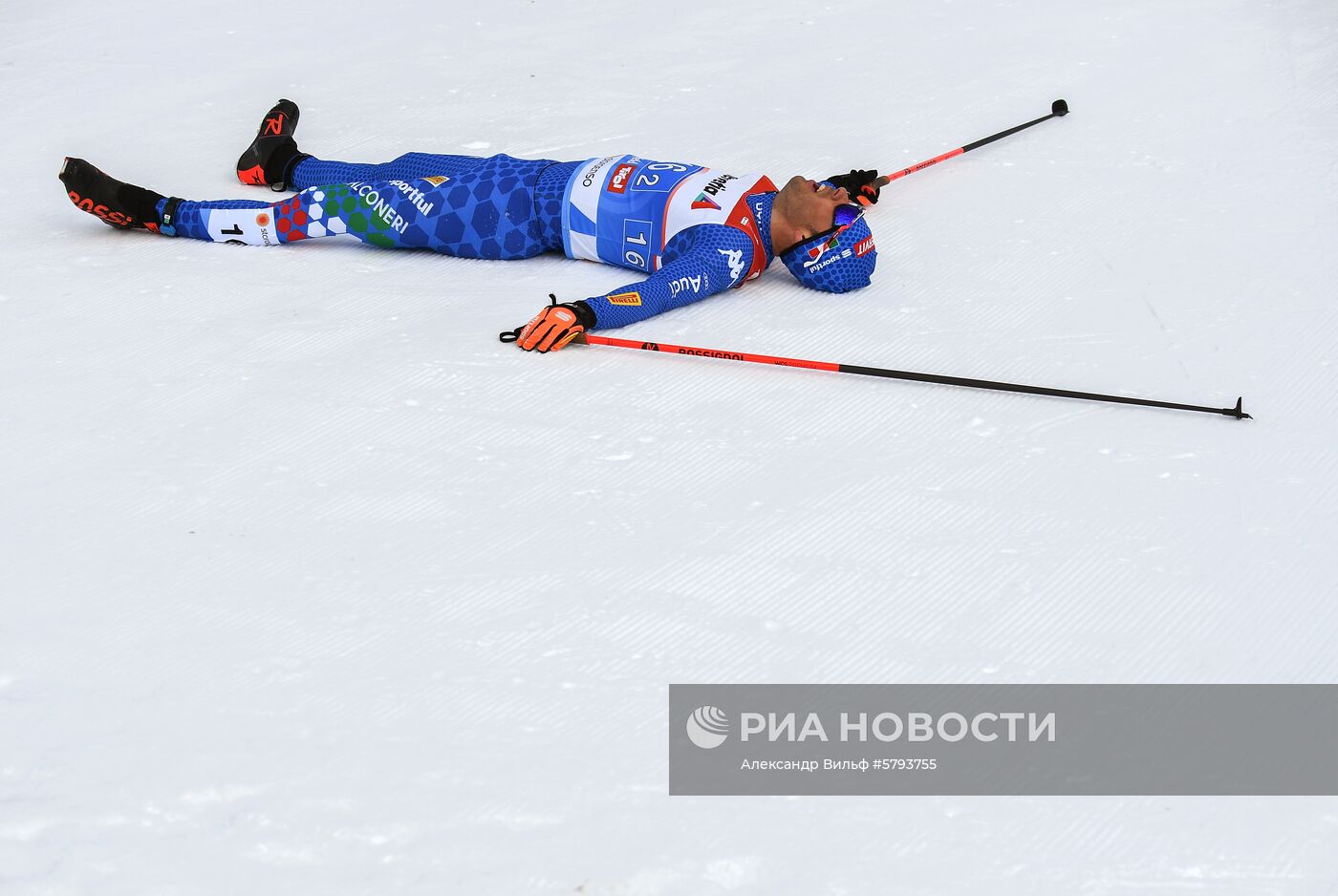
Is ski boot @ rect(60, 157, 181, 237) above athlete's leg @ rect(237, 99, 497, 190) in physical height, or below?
below

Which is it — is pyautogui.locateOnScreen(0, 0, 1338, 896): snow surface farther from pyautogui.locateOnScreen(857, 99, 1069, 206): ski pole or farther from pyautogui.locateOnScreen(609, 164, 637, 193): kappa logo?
pyautogui.locateOnScreen(609, 164, 637, 193): kappa logo

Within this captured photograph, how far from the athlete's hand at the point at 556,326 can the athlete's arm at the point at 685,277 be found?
20mm

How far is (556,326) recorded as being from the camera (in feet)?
7.46

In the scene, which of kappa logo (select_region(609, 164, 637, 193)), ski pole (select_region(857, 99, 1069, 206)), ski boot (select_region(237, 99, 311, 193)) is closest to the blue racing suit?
kappa logo (select_region(609, 164, 637, 193))

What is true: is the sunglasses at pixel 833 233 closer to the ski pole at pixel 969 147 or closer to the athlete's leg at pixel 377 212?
the ski pole at pixel 969 147

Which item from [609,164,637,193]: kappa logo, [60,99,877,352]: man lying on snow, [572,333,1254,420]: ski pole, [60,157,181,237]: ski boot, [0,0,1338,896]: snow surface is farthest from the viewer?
[60,157,181,237]: ski boot

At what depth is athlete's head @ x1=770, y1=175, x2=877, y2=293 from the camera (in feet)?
8.17

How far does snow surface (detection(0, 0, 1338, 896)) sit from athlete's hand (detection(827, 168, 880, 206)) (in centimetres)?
10

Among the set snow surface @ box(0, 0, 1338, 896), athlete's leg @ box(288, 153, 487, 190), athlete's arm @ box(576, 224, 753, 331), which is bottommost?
snow surface @ box(0, 0, 1338, 896)

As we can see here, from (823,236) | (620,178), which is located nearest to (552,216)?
(620,178)

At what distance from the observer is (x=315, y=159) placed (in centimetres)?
302

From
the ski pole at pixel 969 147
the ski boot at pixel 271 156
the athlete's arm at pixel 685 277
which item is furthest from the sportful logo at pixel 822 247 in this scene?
the ski boot at pixel 271 156

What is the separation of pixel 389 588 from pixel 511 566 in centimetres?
16

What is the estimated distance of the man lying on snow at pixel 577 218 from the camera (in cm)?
245
